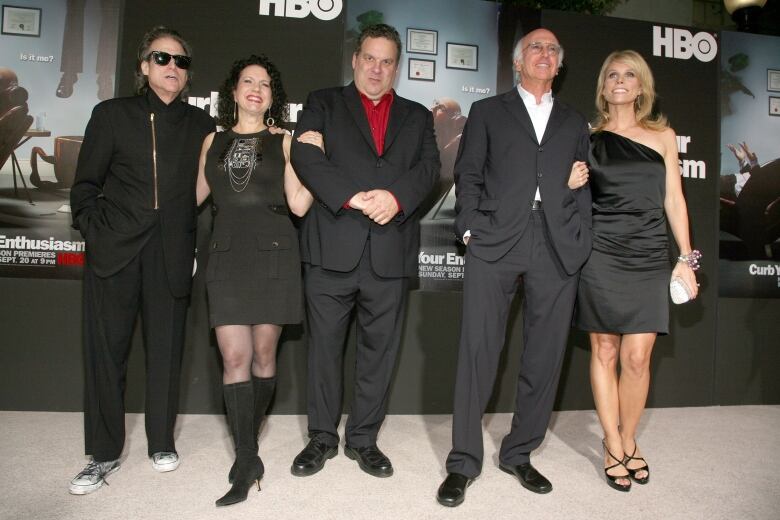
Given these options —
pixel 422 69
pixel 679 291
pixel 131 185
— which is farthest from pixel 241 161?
pixel 679 291

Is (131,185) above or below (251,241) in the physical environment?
above

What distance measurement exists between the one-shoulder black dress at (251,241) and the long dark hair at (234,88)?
7.4 inches

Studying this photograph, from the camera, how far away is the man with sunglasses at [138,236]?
2.77 metres

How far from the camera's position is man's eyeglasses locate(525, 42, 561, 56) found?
287 cm

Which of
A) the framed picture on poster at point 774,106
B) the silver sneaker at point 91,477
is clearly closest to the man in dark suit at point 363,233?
the silver sneaker at point 91,477

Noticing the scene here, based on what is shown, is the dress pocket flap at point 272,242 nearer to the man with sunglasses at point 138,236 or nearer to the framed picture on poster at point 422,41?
the man with sunglasses at point 138,236

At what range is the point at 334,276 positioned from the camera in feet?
9.61

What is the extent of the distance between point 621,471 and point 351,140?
6.44ft

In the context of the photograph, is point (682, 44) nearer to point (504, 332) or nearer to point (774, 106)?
point (774, 106)

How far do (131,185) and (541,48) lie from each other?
6.38ft

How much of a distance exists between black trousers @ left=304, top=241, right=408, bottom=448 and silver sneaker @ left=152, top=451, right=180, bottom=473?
0.63 meters

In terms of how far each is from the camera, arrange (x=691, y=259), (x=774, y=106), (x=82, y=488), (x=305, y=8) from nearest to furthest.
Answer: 1. (x=82, y=488)
2. (x=691, y=259)
3. (x=305, y=8)
4. (x=774, y=106)

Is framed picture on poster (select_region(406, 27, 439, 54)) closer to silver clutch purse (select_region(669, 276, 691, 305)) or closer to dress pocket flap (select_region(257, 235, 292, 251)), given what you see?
dress pocket flap (select_region(257, 235, 292, 251))

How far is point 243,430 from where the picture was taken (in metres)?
2.64
